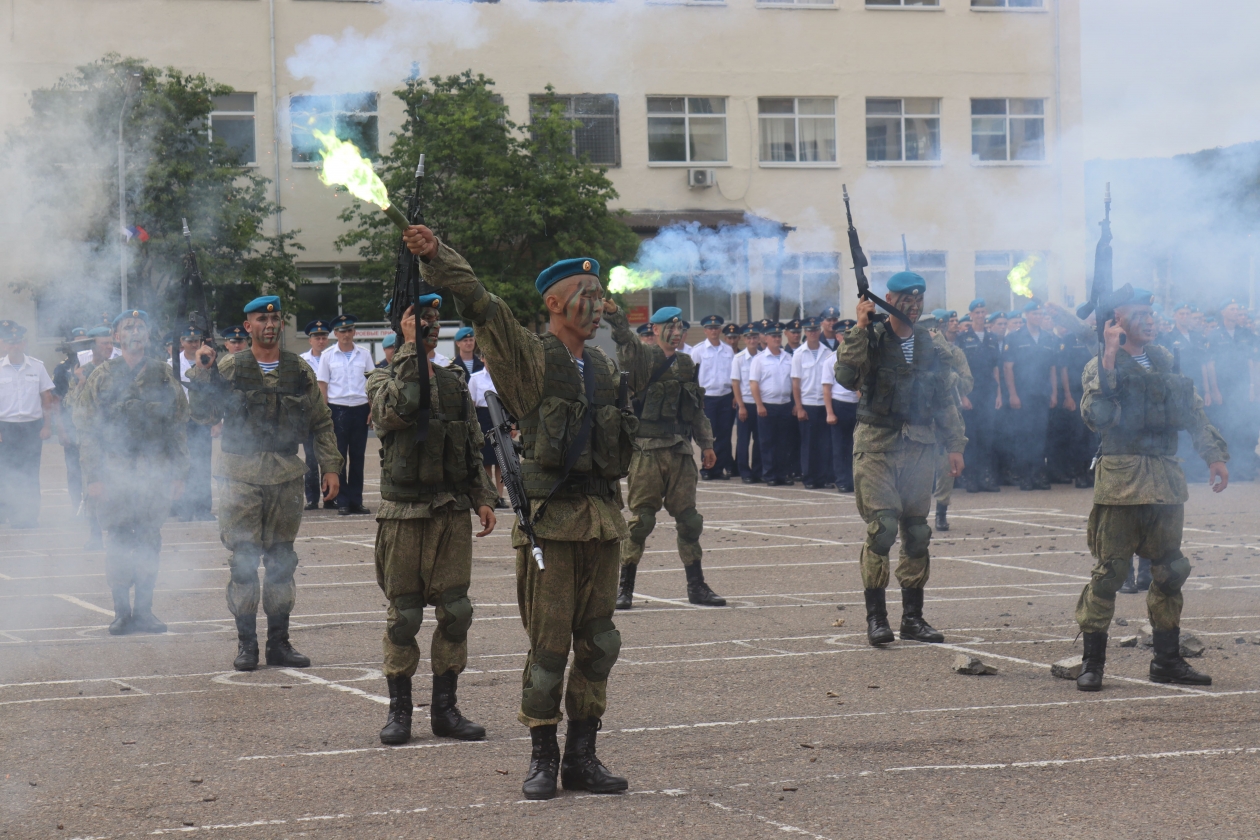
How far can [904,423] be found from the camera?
347 inches

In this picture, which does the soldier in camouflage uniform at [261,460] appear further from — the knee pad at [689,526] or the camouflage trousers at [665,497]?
the knee pad at [689,526]

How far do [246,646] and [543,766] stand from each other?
321 cm

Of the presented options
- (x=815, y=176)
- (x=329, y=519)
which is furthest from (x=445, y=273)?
(x=815, y=176)

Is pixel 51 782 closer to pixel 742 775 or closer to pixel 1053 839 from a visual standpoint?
pixel 742 775

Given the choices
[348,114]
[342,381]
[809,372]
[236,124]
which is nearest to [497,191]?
[348,114]

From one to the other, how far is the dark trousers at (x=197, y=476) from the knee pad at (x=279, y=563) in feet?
13.7

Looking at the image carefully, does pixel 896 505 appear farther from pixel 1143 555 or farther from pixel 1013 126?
pixel 1013 126

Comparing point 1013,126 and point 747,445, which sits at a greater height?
point 1013,126

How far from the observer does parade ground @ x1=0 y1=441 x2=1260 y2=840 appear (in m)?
Result: 5.24

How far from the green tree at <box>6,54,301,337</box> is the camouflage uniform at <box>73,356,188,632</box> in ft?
1.70

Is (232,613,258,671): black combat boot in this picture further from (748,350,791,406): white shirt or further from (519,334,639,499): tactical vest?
(748,350,791,406): white shirt

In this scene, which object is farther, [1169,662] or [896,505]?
[896,505]

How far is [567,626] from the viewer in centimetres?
561

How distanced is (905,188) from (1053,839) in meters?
15.3
